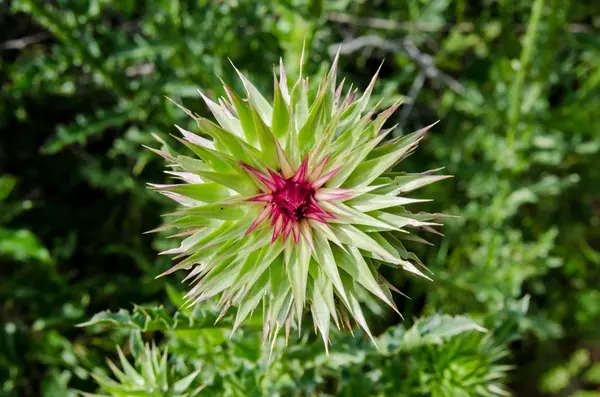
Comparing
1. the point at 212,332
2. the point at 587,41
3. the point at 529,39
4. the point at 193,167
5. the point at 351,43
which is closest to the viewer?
the point at 193,167

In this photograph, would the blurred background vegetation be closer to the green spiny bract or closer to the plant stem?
the plant stem

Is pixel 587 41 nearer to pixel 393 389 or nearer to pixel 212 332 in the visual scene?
pixel 393 389

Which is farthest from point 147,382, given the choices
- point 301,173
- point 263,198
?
point 301,173

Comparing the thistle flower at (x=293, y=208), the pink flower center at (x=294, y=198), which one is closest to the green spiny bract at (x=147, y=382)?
the thistle flower at (x=293, y=208)

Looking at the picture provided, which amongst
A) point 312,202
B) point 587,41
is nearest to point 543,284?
point 587,41

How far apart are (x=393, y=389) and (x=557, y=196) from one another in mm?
2975

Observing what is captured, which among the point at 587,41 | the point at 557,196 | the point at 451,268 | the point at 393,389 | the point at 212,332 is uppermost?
the point at 587,41

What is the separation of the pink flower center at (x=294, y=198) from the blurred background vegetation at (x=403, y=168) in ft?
2.88

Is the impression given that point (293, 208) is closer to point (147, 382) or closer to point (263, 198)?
point (263, 198)

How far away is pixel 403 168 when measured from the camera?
4570mm

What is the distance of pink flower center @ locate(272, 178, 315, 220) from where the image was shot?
6.96 feet

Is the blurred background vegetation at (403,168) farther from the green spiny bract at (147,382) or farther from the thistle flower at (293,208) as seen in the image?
the thistle flower at (293,208)

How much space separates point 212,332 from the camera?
112 inches

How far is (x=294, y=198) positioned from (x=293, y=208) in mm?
35
